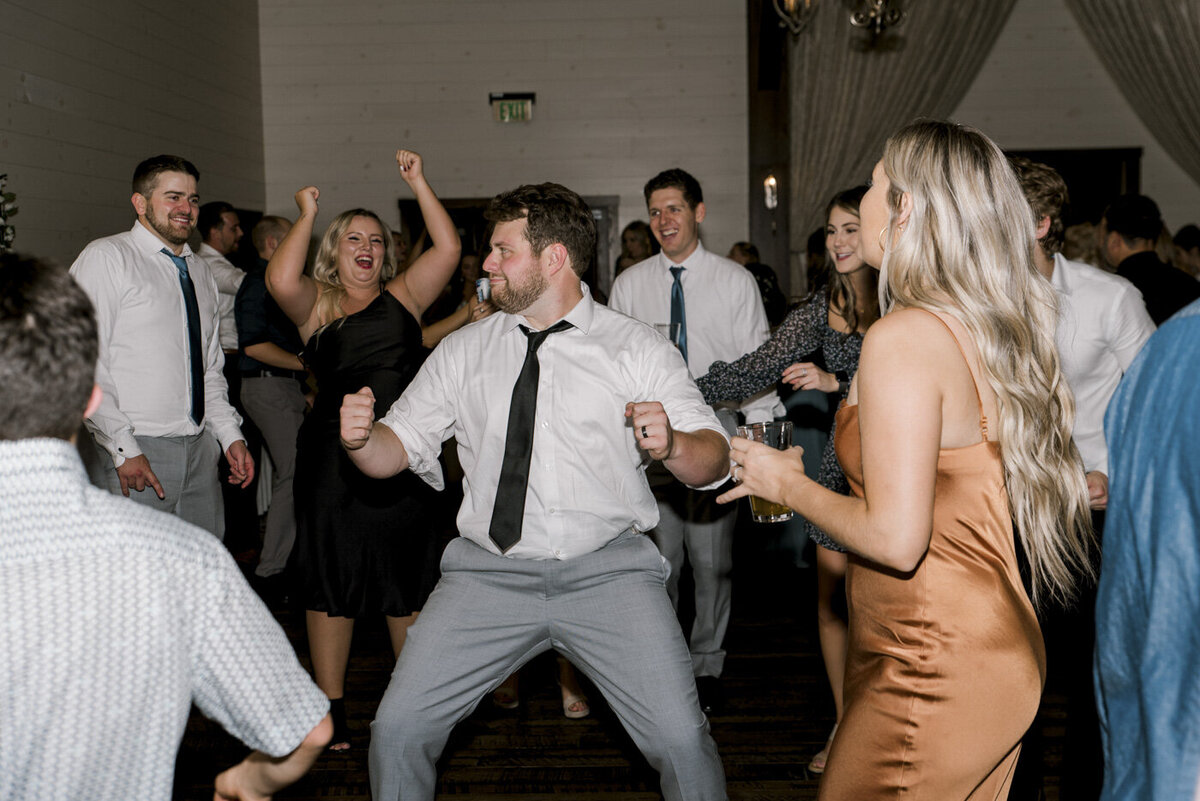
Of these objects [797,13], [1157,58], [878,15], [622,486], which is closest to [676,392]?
[622,486]

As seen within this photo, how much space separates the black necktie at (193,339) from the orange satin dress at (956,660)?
246 cm

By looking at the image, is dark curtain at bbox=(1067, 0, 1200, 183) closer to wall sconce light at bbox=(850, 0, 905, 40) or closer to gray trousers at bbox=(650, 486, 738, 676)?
wall sconce light at bbox=(850, 0, 905, 40)

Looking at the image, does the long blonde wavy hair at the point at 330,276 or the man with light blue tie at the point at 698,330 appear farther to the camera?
the man with light blue tie at the point at 698,330

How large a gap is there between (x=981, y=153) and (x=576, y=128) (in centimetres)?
734

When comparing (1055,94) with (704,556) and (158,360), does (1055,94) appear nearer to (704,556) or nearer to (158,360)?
(704,556)

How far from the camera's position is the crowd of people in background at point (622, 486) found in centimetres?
104

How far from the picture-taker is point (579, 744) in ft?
10.3

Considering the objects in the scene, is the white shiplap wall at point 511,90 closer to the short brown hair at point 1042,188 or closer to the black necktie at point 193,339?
the black necktie at point 193,339

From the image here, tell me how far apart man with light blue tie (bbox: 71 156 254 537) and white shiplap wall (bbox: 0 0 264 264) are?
8.24 feet

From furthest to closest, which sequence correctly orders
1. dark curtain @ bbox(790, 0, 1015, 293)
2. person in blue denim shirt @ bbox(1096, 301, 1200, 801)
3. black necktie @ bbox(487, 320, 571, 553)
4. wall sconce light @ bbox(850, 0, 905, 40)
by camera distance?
dark curtain @ bbox(790, 0, 1015, 293), wall sconce light @ bbox(850, 0, 905, 40), black necktie @ bbox(487, 320, 571, 553), person in blue denim shirt @ bbox(1096, 301, 1200, 801)

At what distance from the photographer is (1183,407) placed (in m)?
1.00

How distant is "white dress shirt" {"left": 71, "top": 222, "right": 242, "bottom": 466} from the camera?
2990 millimetres

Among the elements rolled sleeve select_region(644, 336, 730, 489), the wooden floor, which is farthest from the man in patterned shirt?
the wooden floor

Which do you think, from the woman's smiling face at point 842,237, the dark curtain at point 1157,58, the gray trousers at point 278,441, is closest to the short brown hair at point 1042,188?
the woman's smiling face at point 842,237
